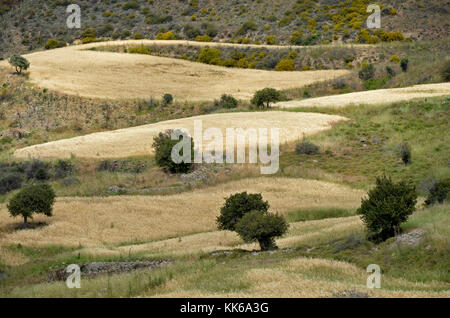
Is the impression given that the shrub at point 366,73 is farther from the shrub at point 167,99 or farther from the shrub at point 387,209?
the shrub at point 387,209

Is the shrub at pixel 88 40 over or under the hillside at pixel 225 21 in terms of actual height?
under

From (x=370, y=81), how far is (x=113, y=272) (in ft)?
208

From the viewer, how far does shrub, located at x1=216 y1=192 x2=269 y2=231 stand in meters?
30.5

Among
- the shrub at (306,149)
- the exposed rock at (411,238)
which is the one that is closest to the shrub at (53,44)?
the shrub at (306,149)

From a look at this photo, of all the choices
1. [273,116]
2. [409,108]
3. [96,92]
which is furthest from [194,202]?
[96,92]

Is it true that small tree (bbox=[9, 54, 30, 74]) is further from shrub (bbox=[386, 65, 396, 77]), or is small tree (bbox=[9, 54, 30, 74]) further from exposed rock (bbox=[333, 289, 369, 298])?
exposed rock (bbox=[333, 289, 369, 298])

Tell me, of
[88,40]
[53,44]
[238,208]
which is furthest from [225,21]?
[238,208]

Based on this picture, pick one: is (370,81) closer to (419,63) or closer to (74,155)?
(419,63)

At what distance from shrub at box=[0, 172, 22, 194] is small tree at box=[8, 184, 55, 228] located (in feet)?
41.1

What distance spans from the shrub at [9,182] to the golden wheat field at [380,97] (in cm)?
3052

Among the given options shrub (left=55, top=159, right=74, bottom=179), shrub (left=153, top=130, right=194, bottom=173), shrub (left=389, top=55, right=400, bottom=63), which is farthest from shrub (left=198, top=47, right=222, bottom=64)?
shrub (left=153, top=130, right=194, bottom=173)

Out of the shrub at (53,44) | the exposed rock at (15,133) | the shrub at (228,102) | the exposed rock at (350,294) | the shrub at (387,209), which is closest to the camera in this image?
the exposed rock at (350,294)

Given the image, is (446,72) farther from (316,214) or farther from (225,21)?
(225,21)

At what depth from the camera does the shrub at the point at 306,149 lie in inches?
2078
